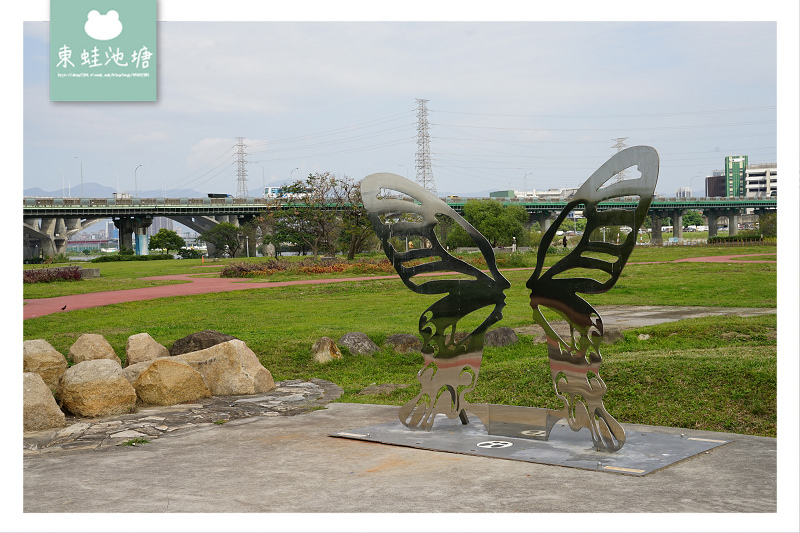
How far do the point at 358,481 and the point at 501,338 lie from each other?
8.28 m

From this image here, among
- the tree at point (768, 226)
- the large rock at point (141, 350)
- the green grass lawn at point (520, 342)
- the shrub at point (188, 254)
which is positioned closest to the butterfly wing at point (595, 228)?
the green grass lawn at point (520, 342)

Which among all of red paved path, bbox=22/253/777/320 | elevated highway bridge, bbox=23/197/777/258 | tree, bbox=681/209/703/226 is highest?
tree, bbox=681/209/703/226

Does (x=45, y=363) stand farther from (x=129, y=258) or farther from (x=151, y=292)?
(x=129, y=258)

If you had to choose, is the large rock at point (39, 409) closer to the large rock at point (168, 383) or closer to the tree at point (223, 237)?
the large rock at point (168, 383)

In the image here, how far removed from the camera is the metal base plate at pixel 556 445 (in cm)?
681

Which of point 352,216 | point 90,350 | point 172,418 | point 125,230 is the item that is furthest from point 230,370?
point 125,230

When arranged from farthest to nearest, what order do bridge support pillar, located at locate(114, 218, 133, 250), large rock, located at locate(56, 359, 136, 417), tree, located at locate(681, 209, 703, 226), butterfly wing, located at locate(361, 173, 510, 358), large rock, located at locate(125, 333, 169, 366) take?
tree, located at locate(681, 209, 703, 226), bridge support pillar, located at locate(114, 218, 133, 250), large rock, located at locate(125, 333, 169, 366), large rock, located at locate(56, 359, 136, 417), butterfly wing, located at locate(361, 173, 510, 358)

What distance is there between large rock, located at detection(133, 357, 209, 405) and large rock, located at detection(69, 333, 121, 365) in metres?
2.60

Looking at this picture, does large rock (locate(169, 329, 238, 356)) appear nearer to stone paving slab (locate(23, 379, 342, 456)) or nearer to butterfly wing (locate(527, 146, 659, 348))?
stone paving slab (locate(23, 379, 342, 456))

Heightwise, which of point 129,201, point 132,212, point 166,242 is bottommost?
point 166,242

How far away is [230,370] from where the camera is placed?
1086 centimetres

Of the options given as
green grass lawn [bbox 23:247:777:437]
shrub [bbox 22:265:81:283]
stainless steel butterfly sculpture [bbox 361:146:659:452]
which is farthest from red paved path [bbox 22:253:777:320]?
stainless steel butterfly sculpture [bbox 361:146:659:452]

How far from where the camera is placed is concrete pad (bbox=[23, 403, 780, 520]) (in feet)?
18.8

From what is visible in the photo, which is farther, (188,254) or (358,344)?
(188,254)
